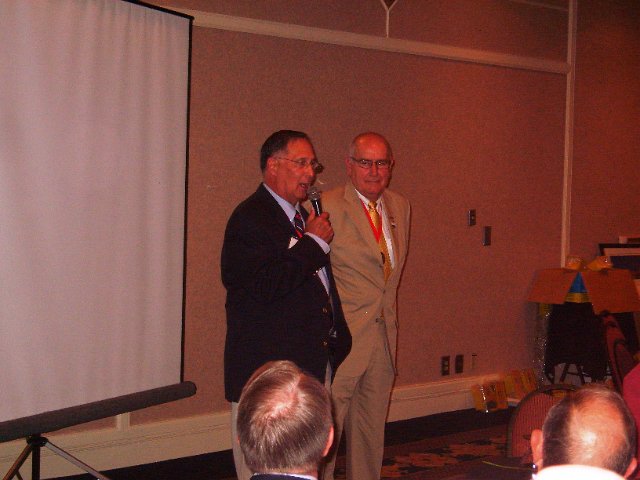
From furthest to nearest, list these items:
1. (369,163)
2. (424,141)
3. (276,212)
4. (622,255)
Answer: (622,255) → (424,141) → (369,163) → (276,212)

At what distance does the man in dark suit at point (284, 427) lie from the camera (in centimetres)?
137

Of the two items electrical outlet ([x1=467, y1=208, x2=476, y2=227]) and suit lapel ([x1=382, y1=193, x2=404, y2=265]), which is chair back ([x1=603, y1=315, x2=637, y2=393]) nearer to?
suit lapel ([x1=382, y1=193, x2=404, y2=265])

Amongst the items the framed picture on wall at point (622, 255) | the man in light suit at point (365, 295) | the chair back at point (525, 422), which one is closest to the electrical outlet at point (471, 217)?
the framed picture on wall at point (622, 255)

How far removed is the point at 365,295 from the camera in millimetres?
3260

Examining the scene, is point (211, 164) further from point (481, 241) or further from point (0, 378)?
point (481, 241)

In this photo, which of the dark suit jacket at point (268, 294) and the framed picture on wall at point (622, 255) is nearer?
the dark suit jacket at point (268, 294)

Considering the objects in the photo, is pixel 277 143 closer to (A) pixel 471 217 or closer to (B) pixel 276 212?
(B) pixel 276 212

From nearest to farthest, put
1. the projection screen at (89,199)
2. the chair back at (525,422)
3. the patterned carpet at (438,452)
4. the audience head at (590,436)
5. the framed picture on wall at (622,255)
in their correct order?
the audience head at (590,436) → the chair back at (525,422) → the projection screen at (89,199) → the patterned carpet at (438,452) → the framed picture on wall at (622,255)

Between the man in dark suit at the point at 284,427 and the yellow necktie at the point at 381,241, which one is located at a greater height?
the yellow necktie at the point at 381,241

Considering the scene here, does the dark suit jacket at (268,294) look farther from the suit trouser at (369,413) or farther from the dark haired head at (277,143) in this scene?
the suit trouser at (369,413)

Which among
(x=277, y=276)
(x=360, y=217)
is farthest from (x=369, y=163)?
(x=277, y=276)

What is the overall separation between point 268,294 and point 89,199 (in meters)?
1.34

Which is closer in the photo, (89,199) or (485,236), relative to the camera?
(89,199)

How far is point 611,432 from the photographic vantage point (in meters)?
1.29
